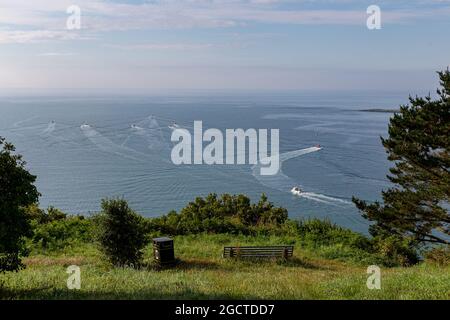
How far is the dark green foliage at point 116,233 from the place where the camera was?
61.3 feet

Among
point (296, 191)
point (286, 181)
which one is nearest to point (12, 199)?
point (296, 191)

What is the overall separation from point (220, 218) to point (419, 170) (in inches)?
559

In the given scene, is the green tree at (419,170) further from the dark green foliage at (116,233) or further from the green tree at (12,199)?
the green tree at (12,199)

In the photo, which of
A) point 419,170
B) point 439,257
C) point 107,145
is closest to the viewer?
point 439,257

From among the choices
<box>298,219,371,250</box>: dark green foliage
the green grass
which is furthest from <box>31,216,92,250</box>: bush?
<box>298,219,371,250</box>: dark green foliage

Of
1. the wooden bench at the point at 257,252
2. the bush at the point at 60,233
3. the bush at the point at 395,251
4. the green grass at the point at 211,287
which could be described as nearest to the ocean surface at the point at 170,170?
the bush at the point at 60,233

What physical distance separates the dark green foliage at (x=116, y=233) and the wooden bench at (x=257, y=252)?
16.5 ft

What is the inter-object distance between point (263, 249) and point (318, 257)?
396 cm

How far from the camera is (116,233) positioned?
1881 cm

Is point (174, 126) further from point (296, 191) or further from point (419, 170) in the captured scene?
point (419, 170)

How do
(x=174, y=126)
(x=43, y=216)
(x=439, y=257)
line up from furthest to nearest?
(x=174, y=126) < (x=43, y=216) < (x=439, y=257)

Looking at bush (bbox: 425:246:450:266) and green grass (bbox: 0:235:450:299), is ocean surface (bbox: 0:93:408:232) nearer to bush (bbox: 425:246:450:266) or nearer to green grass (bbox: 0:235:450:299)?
bush (bbox: 425:246:450:266)

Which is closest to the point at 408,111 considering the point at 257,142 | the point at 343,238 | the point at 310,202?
the point at 343,238

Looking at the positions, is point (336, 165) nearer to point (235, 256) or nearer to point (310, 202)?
point (310, 202)
